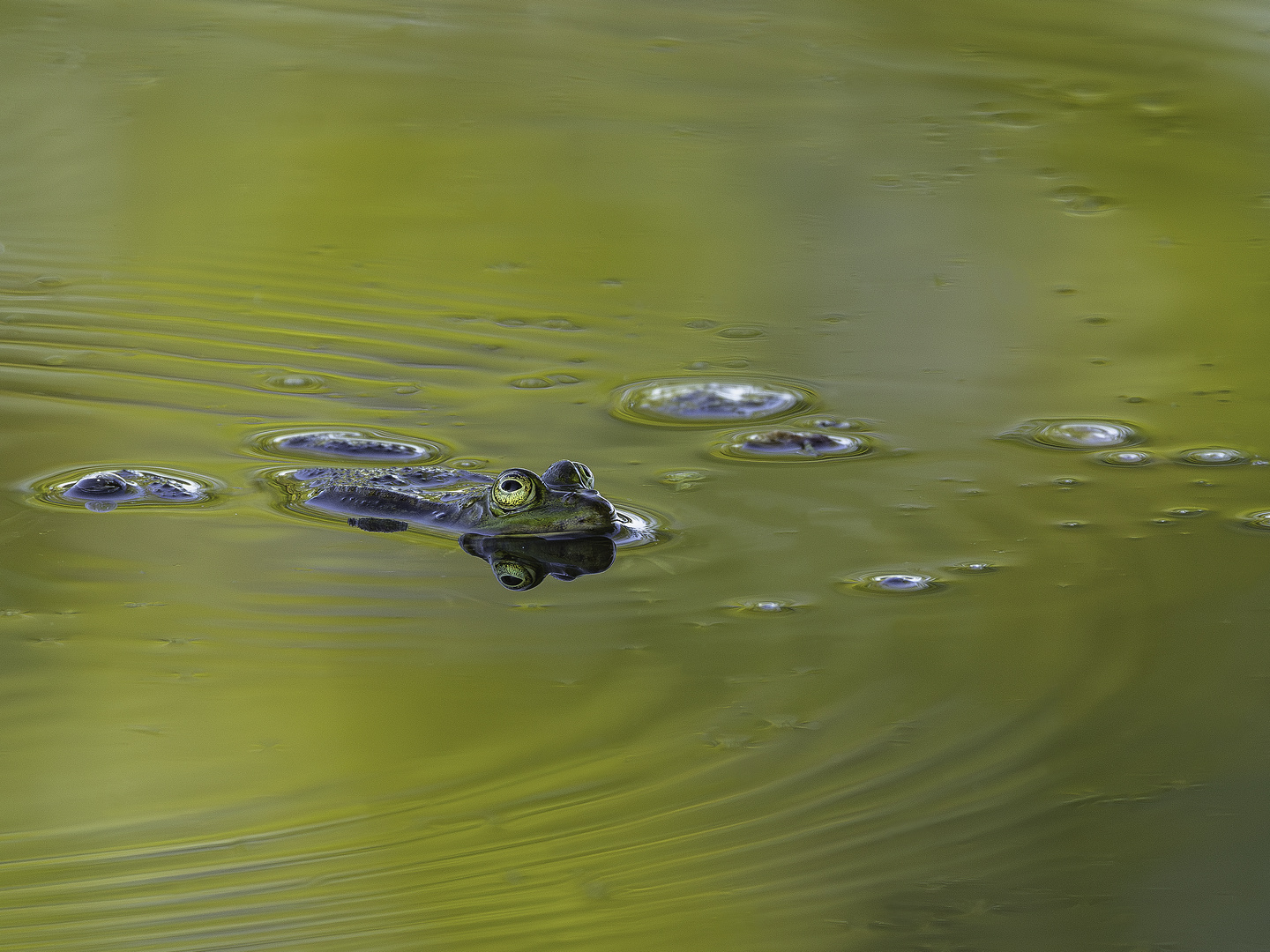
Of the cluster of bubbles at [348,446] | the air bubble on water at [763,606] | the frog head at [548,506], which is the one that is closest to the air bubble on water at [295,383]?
the cluster of bubbles at [348,446]

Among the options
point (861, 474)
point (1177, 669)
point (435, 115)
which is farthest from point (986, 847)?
point (435, 115)

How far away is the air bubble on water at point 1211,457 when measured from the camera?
8.87ft

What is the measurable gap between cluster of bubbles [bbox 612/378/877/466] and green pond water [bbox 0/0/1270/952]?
1.7 inches

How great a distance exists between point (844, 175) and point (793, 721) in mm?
2746

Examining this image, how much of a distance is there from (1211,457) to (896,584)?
0.86 m

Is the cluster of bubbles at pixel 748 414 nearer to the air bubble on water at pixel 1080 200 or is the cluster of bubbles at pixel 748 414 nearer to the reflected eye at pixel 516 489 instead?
the reflected eye at pixel 516 489

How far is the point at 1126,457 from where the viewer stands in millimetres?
2742

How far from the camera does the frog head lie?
7.73 feet

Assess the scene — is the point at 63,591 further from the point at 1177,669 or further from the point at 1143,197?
the point at 1143,197

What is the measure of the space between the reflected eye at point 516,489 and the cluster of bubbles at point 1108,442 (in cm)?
101

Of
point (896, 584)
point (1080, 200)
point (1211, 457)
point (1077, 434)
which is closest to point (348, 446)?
point (896, 584)

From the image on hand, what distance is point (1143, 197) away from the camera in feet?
13.6

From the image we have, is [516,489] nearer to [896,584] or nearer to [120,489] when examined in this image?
[896,584]

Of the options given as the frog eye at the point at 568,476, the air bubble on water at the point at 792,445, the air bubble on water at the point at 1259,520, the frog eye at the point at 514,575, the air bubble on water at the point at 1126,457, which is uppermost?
the frog eye at the point at 568,476
